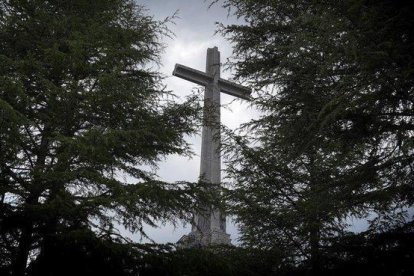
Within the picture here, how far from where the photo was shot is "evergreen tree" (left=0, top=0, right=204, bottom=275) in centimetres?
470

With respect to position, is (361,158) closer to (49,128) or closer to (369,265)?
(369,265)

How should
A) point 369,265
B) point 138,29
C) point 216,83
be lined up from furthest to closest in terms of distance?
point 216,83
point 138,29
point 369,265

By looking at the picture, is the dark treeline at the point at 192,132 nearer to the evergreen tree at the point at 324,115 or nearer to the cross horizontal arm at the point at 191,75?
the evergreen tree at the point at 324,115

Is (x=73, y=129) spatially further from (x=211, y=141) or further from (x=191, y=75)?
(x=191, y=75)

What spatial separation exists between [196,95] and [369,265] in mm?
3963

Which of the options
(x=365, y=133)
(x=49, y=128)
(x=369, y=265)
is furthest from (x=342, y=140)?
(x=49, y=128)

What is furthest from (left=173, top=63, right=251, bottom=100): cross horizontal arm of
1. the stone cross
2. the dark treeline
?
the dark treeline

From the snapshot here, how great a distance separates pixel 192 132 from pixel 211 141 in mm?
7360

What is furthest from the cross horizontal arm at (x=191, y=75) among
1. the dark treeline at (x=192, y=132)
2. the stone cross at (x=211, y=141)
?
the dark treeline at (x=192, y=132)

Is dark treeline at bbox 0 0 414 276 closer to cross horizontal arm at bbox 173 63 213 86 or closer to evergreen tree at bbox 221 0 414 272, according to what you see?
evergreen tree at bbox 221 0 414 272

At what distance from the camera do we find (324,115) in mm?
5699

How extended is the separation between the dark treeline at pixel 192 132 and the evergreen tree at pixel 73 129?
3 centimetres

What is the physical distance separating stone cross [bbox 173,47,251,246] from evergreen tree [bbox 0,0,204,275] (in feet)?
4.53

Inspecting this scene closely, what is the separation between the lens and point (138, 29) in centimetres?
778
